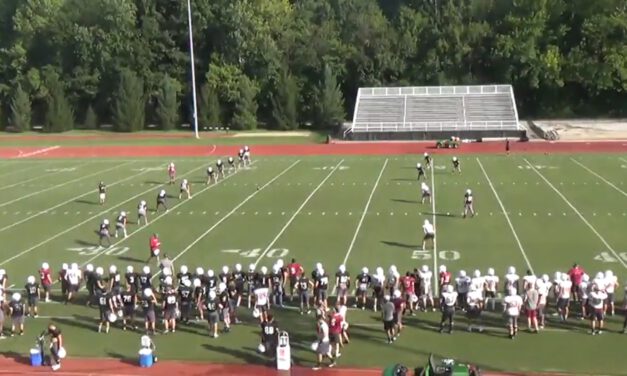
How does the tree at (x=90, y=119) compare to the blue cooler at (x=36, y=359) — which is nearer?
the blue cooler at (x=36, y=359)

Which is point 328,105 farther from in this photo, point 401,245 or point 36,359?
point 36,359

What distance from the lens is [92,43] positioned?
67.5 m

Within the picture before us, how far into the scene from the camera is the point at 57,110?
65000 mm

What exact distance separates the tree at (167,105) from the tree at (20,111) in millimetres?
11877

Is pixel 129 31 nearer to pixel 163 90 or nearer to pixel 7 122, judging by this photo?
pixel 163 90

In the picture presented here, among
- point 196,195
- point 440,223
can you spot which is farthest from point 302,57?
point 440,223

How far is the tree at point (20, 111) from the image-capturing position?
215 feet

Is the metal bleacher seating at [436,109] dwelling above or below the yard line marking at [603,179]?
above

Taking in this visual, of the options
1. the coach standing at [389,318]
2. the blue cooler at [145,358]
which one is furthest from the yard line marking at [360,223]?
the blue cooler at [145,358]

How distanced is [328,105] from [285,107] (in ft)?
12.3

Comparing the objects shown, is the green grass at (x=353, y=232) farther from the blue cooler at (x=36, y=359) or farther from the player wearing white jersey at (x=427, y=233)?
the blue cooler at (x=36, y=359)

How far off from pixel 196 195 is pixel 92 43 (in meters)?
41.6

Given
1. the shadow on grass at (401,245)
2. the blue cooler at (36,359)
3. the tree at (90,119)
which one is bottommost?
the blue cooler at (36,359)

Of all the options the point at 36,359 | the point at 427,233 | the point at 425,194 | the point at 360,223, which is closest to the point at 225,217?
the point at 360,223
